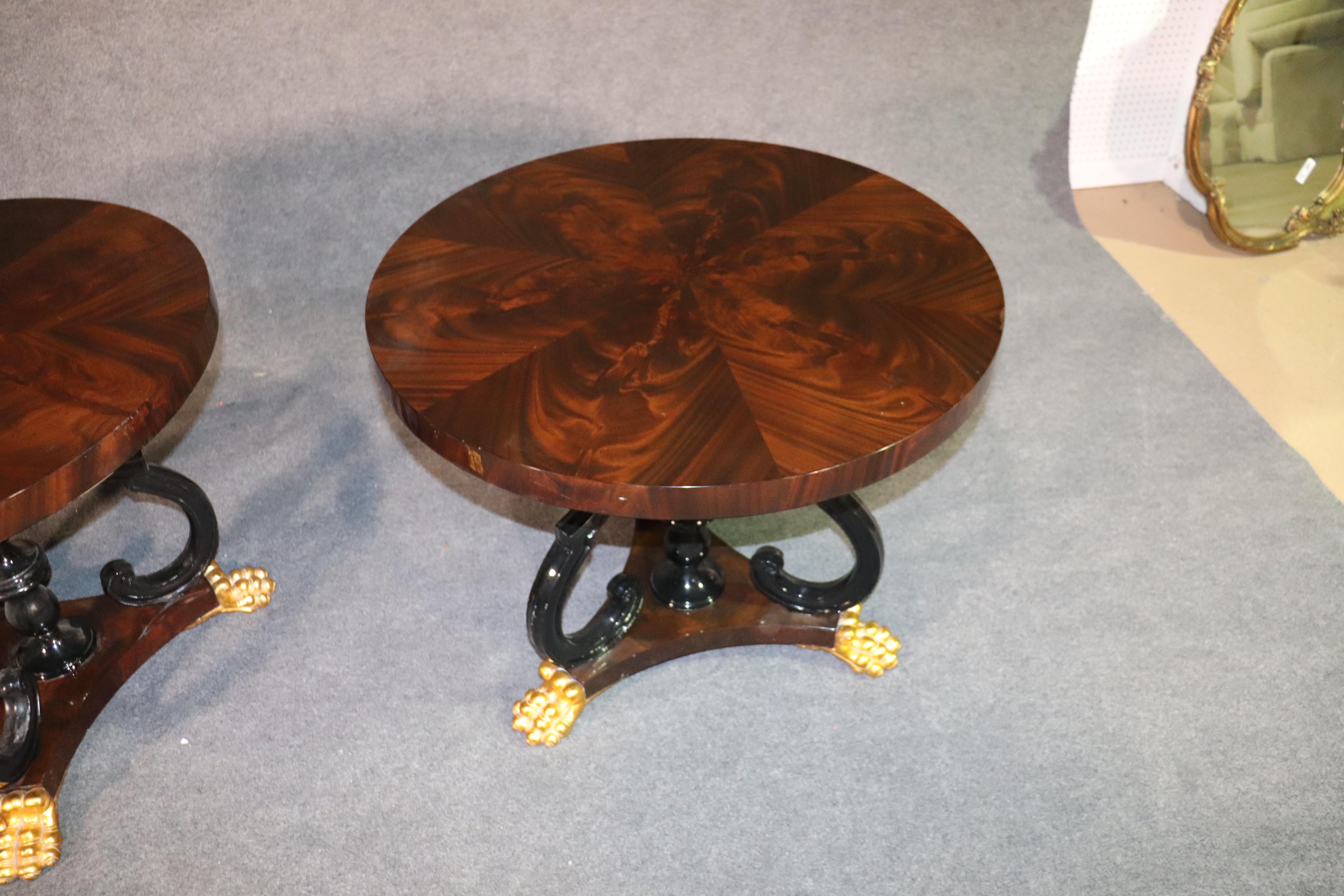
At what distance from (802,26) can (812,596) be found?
1579 mm

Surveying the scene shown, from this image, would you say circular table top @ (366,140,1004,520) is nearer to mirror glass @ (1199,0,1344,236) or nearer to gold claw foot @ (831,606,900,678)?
gold claw foot @ (831,606,900,678)

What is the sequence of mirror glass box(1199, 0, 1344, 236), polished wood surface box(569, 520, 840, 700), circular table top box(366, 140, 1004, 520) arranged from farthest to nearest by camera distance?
mirror glass box(1199, 0, 1344, 236) → polished wood surface box(569, 520, 840, 700) → circular table top box(366, 140, 1004, 520)

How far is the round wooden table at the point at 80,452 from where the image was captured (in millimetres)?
1372

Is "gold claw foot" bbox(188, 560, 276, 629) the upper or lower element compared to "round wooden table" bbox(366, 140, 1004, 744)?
lower

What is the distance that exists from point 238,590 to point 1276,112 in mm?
2536

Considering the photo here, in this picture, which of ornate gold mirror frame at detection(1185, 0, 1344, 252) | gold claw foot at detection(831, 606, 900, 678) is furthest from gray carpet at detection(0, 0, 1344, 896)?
ornate gold mirror frame at detection(1185, 0, 1344, 252)

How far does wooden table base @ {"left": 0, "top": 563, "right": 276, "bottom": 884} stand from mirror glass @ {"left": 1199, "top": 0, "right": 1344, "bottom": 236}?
242cm

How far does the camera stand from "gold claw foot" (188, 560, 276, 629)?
1951 millimetres

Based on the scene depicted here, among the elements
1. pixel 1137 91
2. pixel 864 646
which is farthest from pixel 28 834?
pixel 1137 91

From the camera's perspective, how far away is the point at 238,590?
1.96 m

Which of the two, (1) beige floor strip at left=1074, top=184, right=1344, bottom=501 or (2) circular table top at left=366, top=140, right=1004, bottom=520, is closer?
(2) circular table top at left=366, top=140, right=1004, bottom=520

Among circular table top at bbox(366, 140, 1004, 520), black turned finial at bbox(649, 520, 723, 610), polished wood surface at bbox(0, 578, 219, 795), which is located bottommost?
polished wood surface at bbox(0, 578, 219, 795)

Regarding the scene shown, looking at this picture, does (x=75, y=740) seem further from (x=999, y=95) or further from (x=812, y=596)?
(x=999, y=95)

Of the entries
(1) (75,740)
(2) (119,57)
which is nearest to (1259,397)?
(1) (75,740)
